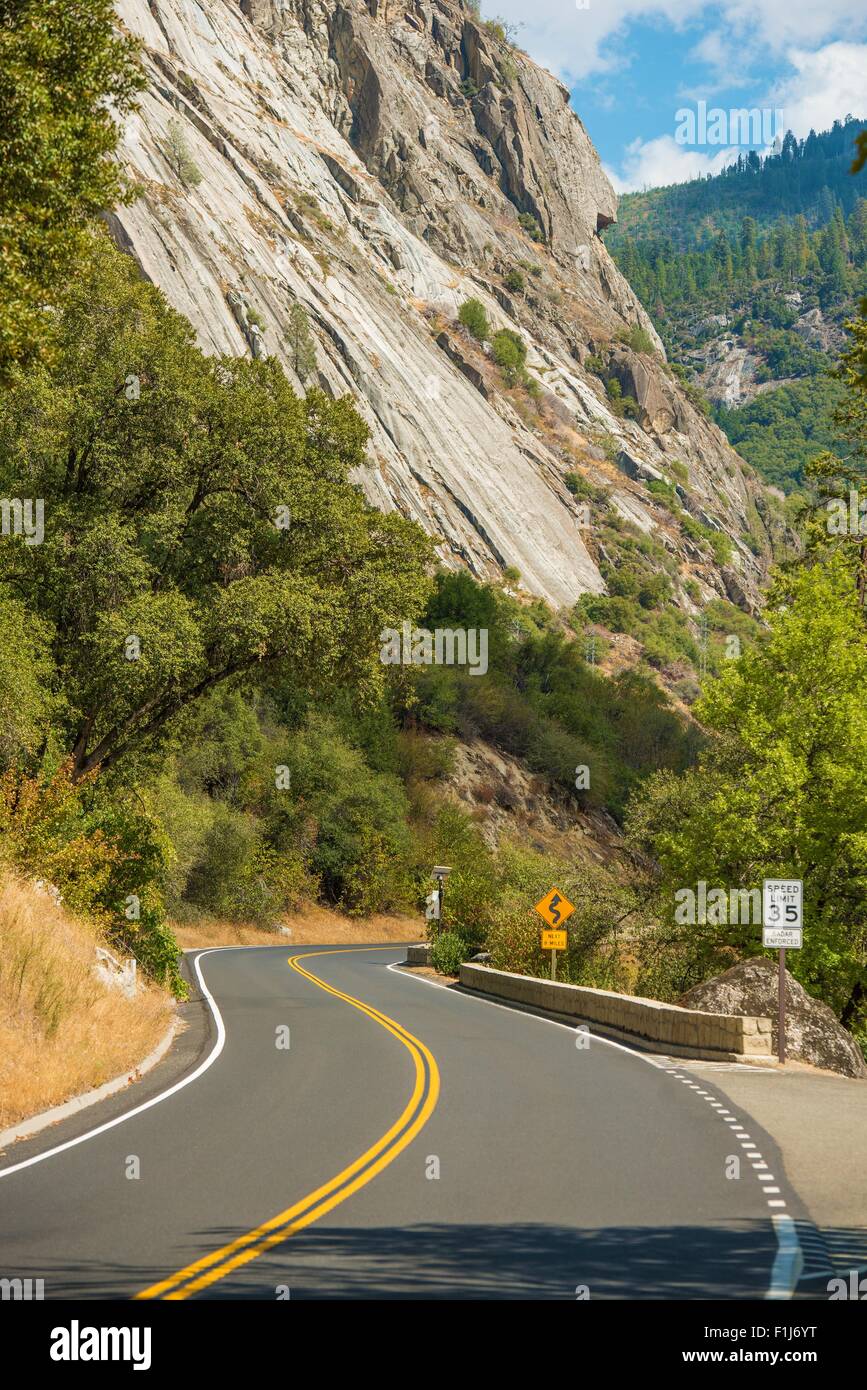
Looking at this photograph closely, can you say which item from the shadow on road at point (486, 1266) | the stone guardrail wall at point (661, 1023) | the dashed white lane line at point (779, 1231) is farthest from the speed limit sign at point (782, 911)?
the shadow on road at point (486, 1266)

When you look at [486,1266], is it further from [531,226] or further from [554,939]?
[531,226]

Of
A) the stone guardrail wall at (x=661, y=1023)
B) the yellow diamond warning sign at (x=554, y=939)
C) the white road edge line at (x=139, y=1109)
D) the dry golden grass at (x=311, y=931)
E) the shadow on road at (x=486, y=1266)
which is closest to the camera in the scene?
the shadow on road at (x=486, y=1266)

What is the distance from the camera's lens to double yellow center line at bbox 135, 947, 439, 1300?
277 inches

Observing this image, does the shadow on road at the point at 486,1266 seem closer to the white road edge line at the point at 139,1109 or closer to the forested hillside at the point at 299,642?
the white road edge line at the point at 139,1109

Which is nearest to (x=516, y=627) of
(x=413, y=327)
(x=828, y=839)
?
(x=413, y=327)

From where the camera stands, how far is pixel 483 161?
171 m

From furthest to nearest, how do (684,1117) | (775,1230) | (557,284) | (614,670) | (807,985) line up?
(557,284), (614,670), (807,985), (684,1117), (775,1230)

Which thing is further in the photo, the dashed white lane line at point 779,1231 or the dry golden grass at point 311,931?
the dry golden grass at point 311,931

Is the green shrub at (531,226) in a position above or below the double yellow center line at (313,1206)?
above

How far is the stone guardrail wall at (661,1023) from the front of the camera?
21000 mm

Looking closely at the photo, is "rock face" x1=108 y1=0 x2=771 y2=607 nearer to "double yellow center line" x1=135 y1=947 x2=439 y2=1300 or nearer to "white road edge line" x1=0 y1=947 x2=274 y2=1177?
"white road edge line" x1=0 y1=947 x2=274 y2=1177

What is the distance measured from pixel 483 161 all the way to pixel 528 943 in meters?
153

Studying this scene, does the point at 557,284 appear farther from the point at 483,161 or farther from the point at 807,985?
the point at 807,985

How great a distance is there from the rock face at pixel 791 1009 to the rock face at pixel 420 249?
188 ft
